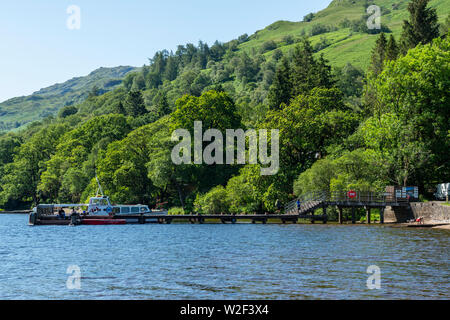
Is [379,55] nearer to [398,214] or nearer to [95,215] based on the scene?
[398,214]

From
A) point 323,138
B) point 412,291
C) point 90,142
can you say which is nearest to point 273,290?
point 412,291

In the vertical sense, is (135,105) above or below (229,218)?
above

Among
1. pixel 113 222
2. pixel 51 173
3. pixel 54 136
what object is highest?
pixel 54 136

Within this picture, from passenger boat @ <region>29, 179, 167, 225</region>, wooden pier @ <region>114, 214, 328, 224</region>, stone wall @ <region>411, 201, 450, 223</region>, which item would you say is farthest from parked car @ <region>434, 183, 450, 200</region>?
passenger boat @ <region>29, 179, 167, 225</region>

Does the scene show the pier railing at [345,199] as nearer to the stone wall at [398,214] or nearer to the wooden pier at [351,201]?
the wooden pier at [351,201]

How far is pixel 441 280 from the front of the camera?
29547 mm

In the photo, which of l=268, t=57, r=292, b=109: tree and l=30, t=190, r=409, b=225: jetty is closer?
l=30, t=190, r=409, b=225: jetty

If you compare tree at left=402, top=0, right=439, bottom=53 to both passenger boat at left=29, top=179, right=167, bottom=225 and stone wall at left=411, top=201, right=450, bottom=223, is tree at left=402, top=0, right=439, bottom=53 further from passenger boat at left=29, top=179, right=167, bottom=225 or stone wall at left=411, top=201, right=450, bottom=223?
passenger boat at left=29, top=179, right=167, bottom=225

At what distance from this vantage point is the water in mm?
27188

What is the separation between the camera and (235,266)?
35.7 metres

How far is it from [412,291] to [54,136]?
15202 centimetres

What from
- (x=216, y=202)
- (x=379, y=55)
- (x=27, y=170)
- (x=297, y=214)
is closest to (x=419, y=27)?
(x=379, y=55)

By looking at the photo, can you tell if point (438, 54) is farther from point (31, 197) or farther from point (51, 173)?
point (31, 197)

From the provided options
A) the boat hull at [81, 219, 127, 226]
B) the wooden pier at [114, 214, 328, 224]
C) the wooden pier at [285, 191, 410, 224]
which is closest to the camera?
the wooden pier at [285, 191, 410, 224]
